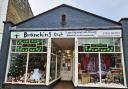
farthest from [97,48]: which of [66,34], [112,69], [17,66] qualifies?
[17,66]

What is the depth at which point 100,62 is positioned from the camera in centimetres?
888

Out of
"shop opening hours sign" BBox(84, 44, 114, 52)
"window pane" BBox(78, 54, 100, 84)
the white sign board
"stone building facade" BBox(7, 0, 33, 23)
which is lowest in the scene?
"window pane" BBox(78, 54, 100, 84)

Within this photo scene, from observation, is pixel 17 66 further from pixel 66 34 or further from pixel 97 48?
pixel 97 48

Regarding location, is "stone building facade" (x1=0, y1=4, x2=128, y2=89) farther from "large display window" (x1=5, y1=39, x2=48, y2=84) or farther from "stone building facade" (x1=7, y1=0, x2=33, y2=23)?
"stone building facade" (x1=7, y1=0, x2=33, y2=23)

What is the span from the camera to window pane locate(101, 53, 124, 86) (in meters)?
8.62

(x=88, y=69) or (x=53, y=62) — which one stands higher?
(x=53, y=62)

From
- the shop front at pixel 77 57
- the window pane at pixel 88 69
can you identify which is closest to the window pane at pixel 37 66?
the shop front at pixel 77 57

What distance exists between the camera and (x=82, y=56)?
29.9ft

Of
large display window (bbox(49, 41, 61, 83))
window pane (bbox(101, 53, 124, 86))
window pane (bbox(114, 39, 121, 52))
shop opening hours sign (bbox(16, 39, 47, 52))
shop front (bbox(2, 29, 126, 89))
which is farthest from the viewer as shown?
large display window (bbox(49, 41, 61, 83))

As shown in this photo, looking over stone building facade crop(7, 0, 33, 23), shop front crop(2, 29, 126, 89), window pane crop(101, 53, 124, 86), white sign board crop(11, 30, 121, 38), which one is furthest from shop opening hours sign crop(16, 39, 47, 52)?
window pane crop(101, 53, 124, 86)

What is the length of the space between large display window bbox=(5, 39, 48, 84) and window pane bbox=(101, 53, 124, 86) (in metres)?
3.38

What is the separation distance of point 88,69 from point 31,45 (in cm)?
361

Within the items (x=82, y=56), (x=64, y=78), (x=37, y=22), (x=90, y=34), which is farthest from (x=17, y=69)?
(x=64, y=78)

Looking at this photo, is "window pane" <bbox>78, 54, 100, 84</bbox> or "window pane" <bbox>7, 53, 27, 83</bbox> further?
"window pane" <bbox>7, 53, 27, 83</bbox>
